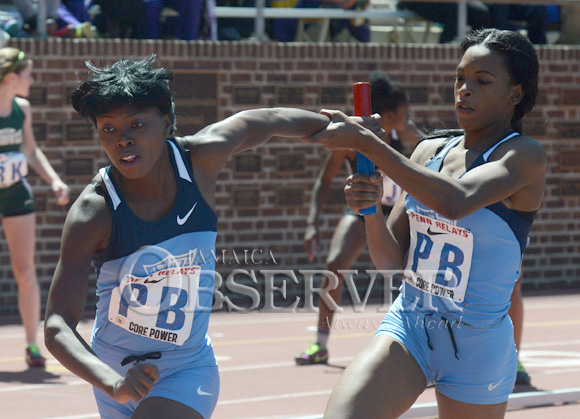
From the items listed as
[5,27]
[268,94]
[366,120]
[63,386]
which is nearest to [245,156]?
[268,94]

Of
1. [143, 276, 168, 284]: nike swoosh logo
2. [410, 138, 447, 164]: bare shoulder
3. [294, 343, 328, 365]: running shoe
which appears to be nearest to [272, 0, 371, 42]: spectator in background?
[294, 343, 328, 365]: running shoe

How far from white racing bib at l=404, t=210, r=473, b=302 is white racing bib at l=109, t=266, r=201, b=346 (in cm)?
96

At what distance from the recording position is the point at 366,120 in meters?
4.17

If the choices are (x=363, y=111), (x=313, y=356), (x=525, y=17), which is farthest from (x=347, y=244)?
(x=525, y=17)

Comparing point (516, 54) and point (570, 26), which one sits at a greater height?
point (516, 54)

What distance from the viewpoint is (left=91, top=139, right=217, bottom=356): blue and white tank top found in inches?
142

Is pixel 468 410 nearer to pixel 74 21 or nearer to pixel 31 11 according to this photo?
pixel 74 21

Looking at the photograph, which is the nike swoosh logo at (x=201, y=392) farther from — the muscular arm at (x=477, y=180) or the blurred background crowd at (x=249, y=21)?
the blurred background crowd at (x=249, y=21)

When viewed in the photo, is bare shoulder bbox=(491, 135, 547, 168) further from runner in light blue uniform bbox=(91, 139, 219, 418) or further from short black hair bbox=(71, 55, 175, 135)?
short black hair bbox=(71, 55, 175, 135)

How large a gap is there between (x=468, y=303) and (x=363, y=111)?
884 millimetres

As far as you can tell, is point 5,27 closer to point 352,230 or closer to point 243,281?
point 243,281

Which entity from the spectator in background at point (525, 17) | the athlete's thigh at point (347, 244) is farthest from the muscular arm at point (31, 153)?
the spectator in background at point (525, 17)

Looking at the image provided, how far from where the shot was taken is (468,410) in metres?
3.96

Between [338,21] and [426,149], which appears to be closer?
[426,149]
